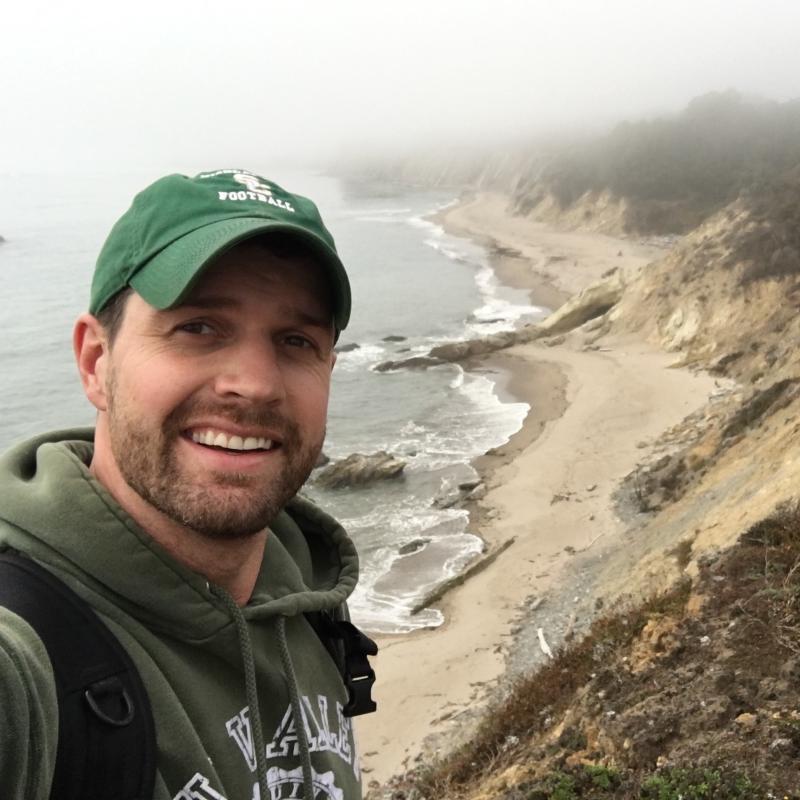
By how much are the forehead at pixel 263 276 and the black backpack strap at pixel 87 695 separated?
823 millimetres

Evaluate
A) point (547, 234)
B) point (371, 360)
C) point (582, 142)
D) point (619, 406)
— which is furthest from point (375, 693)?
point (582, 142)

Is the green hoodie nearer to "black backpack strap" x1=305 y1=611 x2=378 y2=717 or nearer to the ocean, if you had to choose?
"black backpack strap" x1=305 y1=611 x2=378 y2=717

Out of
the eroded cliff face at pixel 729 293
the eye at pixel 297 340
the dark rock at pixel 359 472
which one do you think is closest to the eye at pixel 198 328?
the eye at pixel 297 340

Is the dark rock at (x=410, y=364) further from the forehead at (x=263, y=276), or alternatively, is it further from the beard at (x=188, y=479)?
the beard at (x=188, y=479)

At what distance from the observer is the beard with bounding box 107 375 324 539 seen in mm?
1966

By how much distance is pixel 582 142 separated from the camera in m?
90.1

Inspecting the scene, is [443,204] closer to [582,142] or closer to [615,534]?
[582,142]

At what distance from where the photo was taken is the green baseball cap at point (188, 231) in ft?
6.38

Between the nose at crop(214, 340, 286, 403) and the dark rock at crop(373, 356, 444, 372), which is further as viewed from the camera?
the dark rock at crop(373, 356, 444, 372)

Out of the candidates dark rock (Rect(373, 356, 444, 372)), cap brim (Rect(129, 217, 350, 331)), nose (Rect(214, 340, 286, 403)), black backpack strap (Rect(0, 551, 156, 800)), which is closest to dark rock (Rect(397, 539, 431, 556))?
nose (Rect(214, 340, 286, 403))

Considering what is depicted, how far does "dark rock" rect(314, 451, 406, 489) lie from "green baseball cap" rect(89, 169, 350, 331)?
18.4 m

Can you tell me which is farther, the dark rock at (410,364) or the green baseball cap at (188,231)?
the dark rock at (410,364)

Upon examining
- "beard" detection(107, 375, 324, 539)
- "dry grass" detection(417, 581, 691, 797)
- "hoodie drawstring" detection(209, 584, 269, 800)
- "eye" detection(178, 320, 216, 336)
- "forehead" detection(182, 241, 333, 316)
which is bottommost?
"dry grass" detection(417, 581, 691, 797)

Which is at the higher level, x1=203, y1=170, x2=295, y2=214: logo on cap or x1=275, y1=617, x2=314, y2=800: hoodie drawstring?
x1=203, y1=170, x2=295, y2=214: logo on cap
